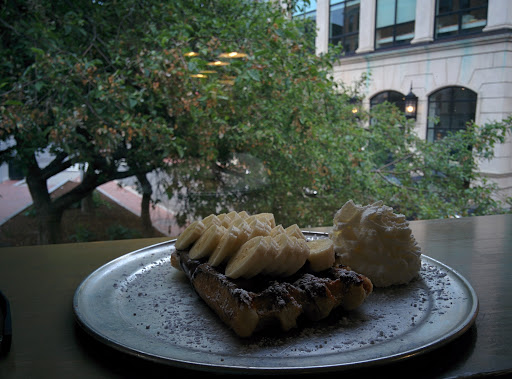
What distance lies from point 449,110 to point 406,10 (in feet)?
3.27

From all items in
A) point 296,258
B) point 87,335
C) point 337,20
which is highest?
point 337,20

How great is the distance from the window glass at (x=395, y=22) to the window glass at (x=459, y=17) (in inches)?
9.0

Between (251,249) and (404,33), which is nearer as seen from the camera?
(251,249)

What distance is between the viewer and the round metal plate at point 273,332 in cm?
67

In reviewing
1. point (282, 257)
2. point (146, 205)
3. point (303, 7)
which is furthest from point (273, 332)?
point (303, 7)

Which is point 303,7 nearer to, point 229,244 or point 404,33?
point 404,33

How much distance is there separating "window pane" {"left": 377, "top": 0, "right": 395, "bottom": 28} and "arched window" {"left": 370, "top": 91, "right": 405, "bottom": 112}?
2.15 feet

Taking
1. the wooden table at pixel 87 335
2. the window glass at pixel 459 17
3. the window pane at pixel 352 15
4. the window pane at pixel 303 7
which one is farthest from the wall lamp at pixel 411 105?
the wooden table at pixel 87 335

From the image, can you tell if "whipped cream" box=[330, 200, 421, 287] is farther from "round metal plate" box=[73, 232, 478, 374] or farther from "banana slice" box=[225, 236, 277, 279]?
"banana slice" box=[225, 236, 277, 279]

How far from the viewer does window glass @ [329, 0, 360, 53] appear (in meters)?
4.23

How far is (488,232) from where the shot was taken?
1.72m

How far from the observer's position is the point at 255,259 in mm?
916

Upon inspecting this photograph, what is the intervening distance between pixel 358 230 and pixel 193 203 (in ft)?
8.43

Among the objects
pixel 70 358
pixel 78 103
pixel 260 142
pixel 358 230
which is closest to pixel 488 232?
pixel 358 230
